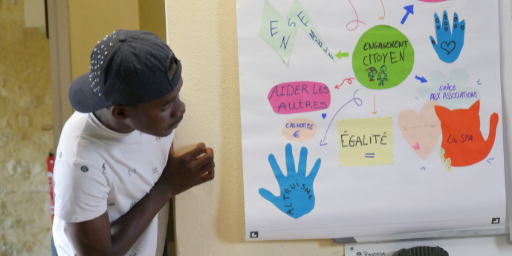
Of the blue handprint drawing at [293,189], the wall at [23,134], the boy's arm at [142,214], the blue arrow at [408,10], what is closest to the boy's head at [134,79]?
the boy's arm at [142,214]

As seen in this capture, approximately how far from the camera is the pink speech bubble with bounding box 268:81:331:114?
921mm

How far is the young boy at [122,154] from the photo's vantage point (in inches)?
23.5

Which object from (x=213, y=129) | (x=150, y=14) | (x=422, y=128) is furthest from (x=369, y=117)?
(x=150, y=14)

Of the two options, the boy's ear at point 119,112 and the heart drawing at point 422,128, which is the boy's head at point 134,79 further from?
the heart drawing at point 422,128

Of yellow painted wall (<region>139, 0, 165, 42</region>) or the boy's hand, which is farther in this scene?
yellow painted wall (<region>139, 0, 165, 42</region>)

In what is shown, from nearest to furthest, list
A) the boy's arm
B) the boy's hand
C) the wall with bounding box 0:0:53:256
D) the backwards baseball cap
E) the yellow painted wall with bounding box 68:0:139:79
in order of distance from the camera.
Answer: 1. the backwards baseball cap
2. the boy's arm
3. the boy's hand
4. the yellow painted wall with bounding box 68:0:139:79
5. the wall with bounding box 0:0:53:256

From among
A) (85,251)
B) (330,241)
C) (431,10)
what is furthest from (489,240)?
(85,251)

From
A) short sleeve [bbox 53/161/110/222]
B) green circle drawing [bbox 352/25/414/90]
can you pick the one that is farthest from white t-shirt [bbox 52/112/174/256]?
green circle drawing [bbox 352/25/414/90]

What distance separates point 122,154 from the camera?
757 millimetres

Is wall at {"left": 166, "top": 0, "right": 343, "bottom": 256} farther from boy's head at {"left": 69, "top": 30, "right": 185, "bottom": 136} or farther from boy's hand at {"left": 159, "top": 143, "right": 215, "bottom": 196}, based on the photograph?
boy's head at {"left": 69, "top": 30, "right": 185, "bottom": 136}

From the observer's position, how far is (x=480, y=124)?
98 centimetres

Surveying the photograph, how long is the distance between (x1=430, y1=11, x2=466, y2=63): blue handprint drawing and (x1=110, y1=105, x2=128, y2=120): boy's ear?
0.82 m

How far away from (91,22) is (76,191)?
94 centimetres

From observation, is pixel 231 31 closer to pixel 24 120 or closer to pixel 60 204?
pixel 60 204
